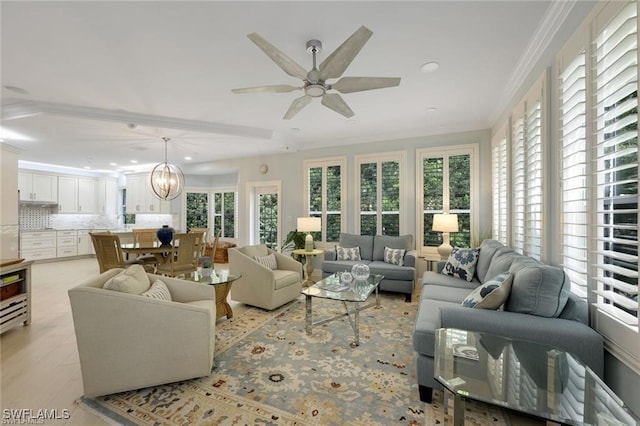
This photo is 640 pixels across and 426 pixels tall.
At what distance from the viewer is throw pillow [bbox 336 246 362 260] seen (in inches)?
190

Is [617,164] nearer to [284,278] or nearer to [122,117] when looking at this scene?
[284,278]

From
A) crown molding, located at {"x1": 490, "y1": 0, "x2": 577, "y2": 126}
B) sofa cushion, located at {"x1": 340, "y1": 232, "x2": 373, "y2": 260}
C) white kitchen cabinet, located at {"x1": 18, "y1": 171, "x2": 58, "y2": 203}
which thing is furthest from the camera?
white kitchen cabinet, located at {"x1": 18, "y1": 171, "x2": 58, "y2": 203}

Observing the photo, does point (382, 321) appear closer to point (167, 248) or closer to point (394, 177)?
point (394, 177)

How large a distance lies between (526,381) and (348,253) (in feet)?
11.9

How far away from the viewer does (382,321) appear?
333 centimetres

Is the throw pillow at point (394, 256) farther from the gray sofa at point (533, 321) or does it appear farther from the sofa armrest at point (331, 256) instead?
the gray sofa at point (533, 321)

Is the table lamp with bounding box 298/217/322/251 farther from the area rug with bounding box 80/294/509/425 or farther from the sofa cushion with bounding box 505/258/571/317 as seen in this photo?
the sofa cushion with bounding box 505/258/571/317

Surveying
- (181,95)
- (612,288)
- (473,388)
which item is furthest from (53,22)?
(612,288)

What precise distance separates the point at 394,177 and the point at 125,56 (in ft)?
13.9

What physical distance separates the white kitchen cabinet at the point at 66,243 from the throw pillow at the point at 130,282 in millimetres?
7548

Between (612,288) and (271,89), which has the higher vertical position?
(271,89)

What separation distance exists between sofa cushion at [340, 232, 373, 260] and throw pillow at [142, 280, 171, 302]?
10.7ft

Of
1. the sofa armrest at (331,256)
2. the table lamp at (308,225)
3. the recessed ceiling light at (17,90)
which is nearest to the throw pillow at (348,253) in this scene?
the sofa armrest at (331,256)

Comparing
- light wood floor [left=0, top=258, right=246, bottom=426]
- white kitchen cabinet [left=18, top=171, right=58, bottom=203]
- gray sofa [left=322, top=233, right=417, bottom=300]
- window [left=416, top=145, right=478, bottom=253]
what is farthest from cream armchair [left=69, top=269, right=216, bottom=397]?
white kitchen cabinet [left=18, top=171, right=58, bottom=203]
